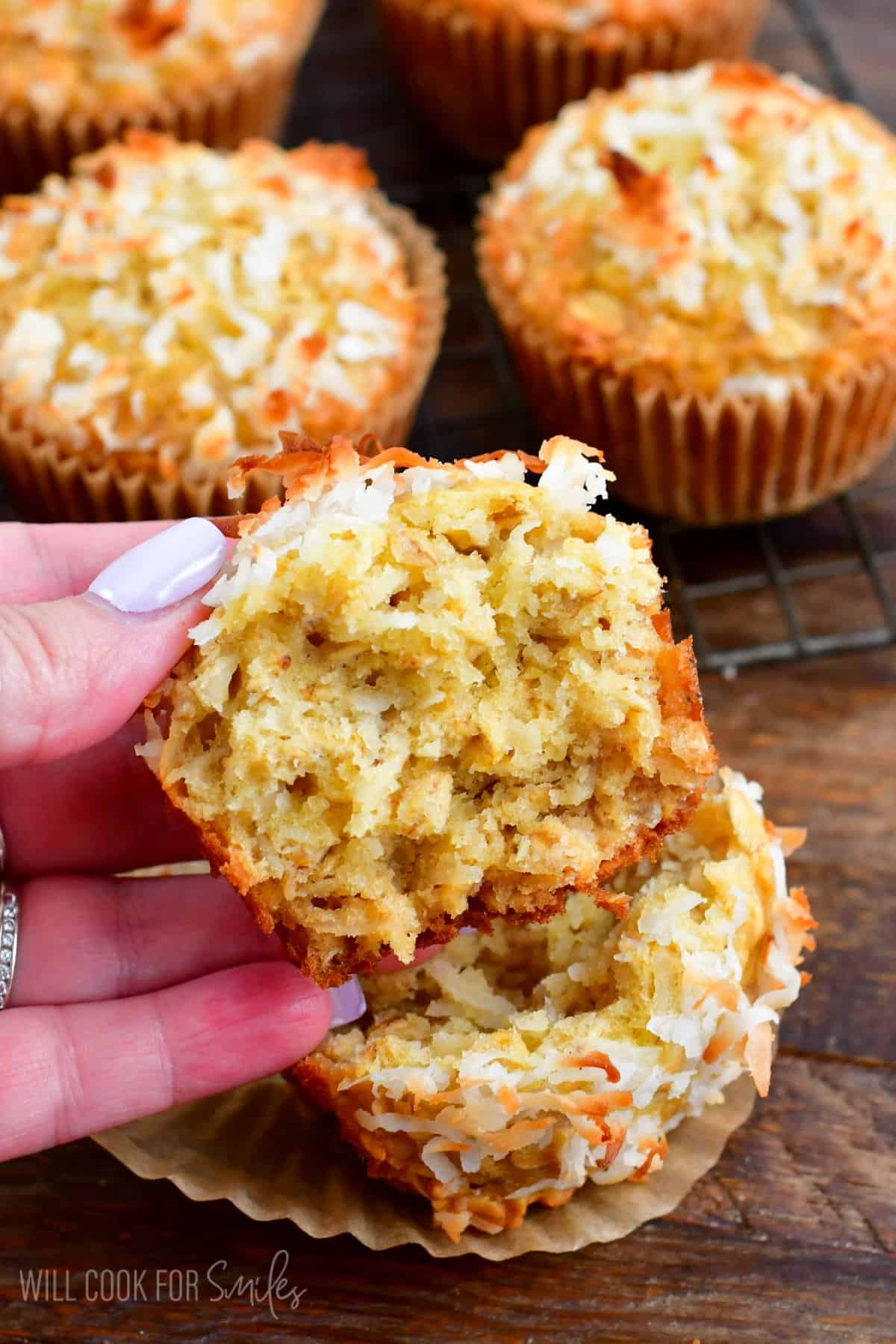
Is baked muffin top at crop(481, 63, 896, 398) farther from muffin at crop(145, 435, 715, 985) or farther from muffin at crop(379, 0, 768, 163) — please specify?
muffin at crop(145, 435, 715, 985)

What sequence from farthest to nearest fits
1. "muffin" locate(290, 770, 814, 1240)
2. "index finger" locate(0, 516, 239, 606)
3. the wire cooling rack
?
the wire cooling rack, "index finger" locate(0, 516, 239, 606), "muffin" locate(290, 770, 814, 1240)

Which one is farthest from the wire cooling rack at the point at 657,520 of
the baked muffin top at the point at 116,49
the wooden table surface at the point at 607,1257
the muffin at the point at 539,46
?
the wooden table surface at the point at 607,1257

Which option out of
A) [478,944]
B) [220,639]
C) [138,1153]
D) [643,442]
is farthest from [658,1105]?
[643,442]

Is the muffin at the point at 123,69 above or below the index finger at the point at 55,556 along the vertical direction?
above

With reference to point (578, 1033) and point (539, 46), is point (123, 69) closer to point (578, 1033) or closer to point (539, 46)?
point (539, 46)

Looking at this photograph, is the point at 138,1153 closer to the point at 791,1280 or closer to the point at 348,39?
the point at 791,1280

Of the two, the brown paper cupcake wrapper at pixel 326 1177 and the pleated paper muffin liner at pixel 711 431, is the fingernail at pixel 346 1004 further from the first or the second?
the pleated paper muffin liner at pixel 711 431

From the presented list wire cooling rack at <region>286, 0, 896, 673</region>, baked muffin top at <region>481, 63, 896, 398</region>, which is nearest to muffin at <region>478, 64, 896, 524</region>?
baked muffin top at <region>481, 63, 896, 398</region>
